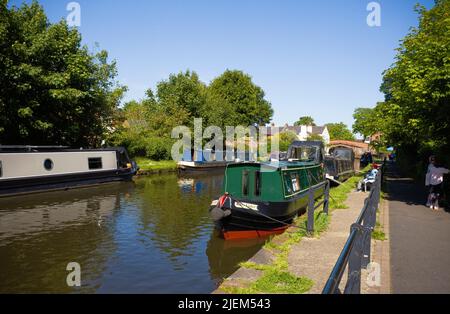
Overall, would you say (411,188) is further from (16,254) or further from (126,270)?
(16,254)

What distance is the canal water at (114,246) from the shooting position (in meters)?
8.83

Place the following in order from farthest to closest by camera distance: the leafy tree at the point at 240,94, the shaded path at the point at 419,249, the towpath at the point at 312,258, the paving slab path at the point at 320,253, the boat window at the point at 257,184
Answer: the leafy tree at the point at 240,94, the boat window at the point at 257,184, the paving slab path at the point at 320,253, the towpath at the point at 312,258, the shaded path at the point at 419,249

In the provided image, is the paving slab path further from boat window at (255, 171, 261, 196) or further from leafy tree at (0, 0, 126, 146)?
leafy tree at (0, 0, 126, 146)

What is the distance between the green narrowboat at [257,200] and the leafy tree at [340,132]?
116919mm

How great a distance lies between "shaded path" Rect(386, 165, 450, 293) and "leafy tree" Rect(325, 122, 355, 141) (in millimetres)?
117133

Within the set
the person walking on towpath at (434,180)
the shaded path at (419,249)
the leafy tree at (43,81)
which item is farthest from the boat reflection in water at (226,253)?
the leafy tree at (43,81)

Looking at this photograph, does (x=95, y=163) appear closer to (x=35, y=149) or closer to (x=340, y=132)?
(x=35, y=149)

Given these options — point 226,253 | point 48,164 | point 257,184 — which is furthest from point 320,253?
point 48,164

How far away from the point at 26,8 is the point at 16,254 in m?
21.9

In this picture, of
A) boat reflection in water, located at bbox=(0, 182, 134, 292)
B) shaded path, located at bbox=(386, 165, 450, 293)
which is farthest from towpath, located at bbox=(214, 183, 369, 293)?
boat reflection in water, located at bbox=(0, 182, 134, 292)

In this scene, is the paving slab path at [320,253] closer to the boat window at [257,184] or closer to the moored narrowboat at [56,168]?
the boat window at [257,184]

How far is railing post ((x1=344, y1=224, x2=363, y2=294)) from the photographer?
3.76 meters
